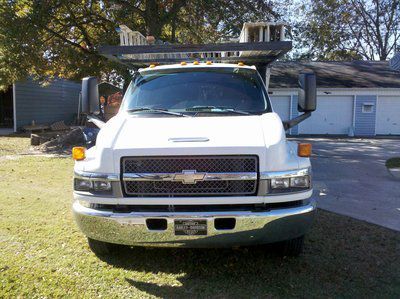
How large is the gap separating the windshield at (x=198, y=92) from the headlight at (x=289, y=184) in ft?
3.86

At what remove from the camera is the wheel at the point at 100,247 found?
4340 millimetres

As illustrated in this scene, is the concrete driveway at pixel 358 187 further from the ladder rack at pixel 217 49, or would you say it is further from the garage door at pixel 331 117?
the garage door at pixel 331 117

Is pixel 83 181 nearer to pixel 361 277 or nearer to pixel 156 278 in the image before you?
pixel 156 278

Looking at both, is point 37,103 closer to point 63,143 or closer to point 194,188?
point 63,143

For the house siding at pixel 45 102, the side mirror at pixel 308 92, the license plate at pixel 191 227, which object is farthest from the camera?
the house siding at pixel 45 102

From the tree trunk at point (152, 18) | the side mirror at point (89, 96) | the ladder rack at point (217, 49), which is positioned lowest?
the side mirror at point (89, 96)

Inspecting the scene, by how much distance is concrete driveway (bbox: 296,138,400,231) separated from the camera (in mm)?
6402

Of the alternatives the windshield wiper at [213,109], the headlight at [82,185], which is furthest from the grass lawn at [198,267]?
the windshield wiper at [213,109]

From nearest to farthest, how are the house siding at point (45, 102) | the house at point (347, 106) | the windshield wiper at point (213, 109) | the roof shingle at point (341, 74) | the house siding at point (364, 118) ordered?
the windshield wiper at point (213, 109) → the house siding at point (45, 102) → the house at point (347, 106) → the house siding at point (364, 118) → the roof shingle at point (341, 74)

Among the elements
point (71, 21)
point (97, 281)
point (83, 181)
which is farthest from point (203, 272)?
point (71, 21)

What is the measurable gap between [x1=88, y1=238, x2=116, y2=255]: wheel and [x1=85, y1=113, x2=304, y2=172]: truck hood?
982 millimetres

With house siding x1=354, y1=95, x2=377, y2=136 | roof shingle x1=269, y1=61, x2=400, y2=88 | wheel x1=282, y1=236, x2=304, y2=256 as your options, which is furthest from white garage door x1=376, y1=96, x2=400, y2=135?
wheel x1=282, y1=236, x2=304, y2=256

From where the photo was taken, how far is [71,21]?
16344mm

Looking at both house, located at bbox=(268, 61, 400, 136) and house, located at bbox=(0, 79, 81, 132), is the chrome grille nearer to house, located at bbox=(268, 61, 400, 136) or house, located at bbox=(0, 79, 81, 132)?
house, located at bbox=(0, 79, 81, 132)
